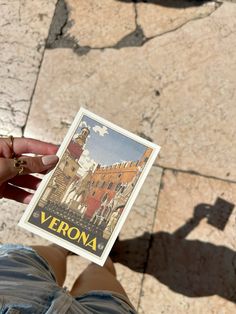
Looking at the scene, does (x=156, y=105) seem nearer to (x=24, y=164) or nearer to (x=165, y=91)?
(x=165, y=91)

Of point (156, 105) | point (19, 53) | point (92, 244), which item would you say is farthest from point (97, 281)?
point (19, 53)

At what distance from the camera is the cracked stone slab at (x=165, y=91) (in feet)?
5.57

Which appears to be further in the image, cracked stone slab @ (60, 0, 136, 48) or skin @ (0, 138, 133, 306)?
cracked stone slab @ (60, 0, 136, 48)

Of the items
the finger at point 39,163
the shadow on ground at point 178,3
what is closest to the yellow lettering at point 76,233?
the finger at point 39,163

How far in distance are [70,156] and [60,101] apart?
0.45m

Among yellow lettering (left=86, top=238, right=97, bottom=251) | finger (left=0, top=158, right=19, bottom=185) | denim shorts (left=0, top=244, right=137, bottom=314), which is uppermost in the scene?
finger (left=0, top=158, right=19, bottom=185)

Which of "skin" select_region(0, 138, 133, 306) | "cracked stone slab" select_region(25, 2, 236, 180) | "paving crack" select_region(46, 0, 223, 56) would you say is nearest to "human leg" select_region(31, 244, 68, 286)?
"skin" select_region(0, 138, 133, 306)

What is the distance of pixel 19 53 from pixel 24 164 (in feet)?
2.57

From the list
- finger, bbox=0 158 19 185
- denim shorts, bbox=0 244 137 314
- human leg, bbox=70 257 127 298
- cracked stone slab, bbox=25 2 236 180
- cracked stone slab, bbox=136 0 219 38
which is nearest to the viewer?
denim shorts, bbox=0 244 137 314

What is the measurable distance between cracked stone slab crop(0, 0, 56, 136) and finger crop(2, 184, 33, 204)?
1.40 ft

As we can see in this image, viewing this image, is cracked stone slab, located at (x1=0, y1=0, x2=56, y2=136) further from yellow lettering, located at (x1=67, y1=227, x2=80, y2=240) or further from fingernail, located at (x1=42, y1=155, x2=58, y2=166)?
yellow lettering, located at (x1=67, y1=227, x2=80, y2=240)

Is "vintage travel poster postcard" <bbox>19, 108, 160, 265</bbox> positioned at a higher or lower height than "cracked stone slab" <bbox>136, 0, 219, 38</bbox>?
lower

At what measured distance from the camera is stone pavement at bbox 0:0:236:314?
1.60 meters

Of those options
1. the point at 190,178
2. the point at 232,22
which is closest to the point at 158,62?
the point at 232,22
